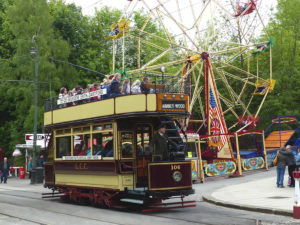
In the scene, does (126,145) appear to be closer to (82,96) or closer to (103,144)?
(103,144)

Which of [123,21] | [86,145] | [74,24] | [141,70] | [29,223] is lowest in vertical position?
[29,223]

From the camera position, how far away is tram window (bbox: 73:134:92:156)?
585 inches

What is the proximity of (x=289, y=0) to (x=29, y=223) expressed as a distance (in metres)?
35.0

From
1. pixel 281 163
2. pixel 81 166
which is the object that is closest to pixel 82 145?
pixel 81 166

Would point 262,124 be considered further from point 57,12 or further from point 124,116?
point 124,116

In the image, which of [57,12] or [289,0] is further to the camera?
[57,12]

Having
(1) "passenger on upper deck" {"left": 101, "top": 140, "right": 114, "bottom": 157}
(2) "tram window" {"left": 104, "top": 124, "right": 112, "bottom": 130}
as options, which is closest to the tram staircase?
(2) "tram window" {"left": 104, "top": 124, "right": 112, "bottom": 130}

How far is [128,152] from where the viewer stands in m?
13.7

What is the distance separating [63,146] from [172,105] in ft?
16.3

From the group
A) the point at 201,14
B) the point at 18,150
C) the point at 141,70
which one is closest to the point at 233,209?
the point at 141,70

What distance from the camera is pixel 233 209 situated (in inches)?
533

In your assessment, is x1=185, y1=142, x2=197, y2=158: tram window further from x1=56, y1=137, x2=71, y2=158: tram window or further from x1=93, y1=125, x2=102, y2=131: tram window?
x1=93, y1=125, x2=102, y2=131: tram window

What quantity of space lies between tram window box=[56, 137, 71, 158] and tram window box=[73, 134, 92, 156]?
1.49 feet

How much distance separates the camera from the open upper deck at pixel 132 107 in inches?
512
